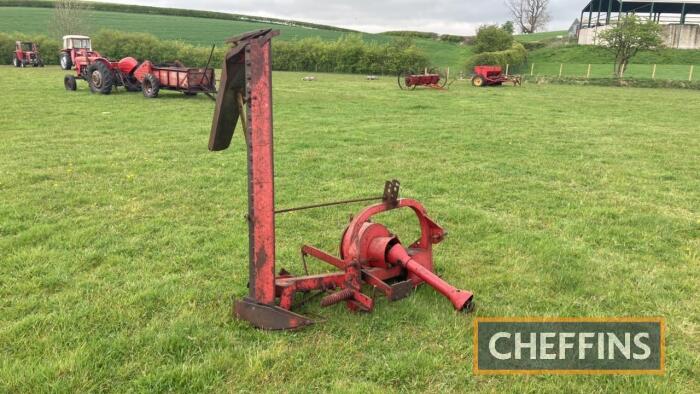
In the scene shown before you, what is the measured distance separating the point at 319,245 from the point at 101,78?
50.8 feet

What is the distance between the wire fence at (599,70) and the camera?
38406mm

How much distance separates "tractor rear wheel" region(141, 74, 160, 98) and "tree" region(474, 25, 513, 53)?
34794mm

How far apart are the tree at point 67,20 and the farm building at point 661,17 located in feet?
159

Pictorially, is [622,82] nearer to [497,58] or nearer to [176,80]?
[497,58]

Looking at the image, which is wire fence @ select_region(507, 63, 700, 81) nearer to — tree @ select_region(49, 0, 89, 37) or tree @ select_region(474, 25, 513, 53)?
tree @ select_region(474, 25, 513, 53)

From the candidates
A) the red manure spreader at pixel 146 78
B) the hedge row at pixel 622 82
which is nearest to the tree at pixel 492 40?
the hedge row at pixel 622 82

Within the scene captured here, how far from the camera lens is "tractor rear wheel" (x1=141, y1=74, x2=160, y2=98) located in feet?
54.6

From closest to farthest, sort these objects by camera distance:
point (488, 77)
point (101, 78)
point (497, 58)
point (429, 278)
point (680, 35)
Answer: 1. point (429, 278)
2. point (101, 78)
3. point (488, 77)
4. point (497, 58)
5. point (680, 35)

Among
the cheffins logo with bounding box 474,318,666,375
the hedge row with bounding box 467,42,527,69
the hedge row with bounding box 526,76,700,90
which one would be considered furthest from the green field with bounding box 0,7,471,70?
the cheffins logo with bounding box 474,318,666,375

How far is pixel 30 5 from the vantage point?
244 ft

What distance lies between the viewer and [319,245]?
4.81 meters

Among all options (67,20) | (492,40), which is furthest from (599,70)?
(67,20)

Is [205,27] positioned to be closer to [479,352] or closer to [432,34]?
[432,34]

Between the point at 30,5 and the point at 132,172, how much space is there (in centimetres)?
8382
